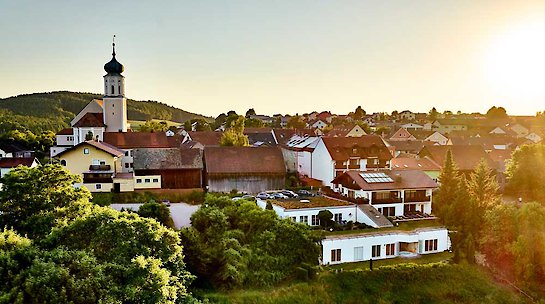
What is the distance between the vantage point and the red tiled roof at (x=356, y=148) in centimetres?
3728

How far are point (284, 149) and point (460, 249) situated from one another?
2248 centimetres

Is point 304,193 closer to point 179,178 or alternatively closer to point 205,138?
point 179,178

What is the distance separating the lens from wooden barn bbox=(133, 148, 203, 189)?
34562 mm

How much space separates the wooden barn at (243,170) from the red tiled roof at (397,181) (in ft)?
18.3

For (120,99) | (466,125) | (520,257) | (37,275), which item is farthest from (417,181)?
(466,125)

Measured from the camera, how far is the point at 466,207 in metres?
29.5

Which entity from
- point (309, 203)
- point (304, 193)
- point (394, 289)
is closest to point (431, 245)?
point (394, 289)

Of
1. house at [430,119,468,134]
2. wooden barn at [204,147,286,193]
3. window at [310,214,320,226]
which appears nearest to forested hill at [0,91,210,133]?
wooden barn at [204,147,286,193]

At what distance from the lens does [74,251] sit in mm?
16188

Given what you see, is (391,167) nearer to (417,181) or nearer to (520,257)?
(417,181)

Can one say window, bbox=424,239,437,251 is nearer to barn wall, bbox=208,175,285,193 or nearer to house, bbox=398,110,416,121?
barn wall, bbox=208,175,285,193

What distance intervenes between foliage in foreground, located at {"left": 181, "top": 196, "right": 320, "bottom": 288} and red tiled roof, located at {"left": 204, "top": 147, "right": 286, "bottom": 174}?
990cm

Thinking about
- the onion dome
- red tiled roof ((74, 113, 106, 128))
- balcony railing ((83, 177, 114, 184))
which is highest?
the onion dome

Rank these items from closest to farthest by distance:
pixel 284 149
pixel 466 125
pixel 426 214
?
pixel 426 214
pixel 284 149
pixel 466 125
